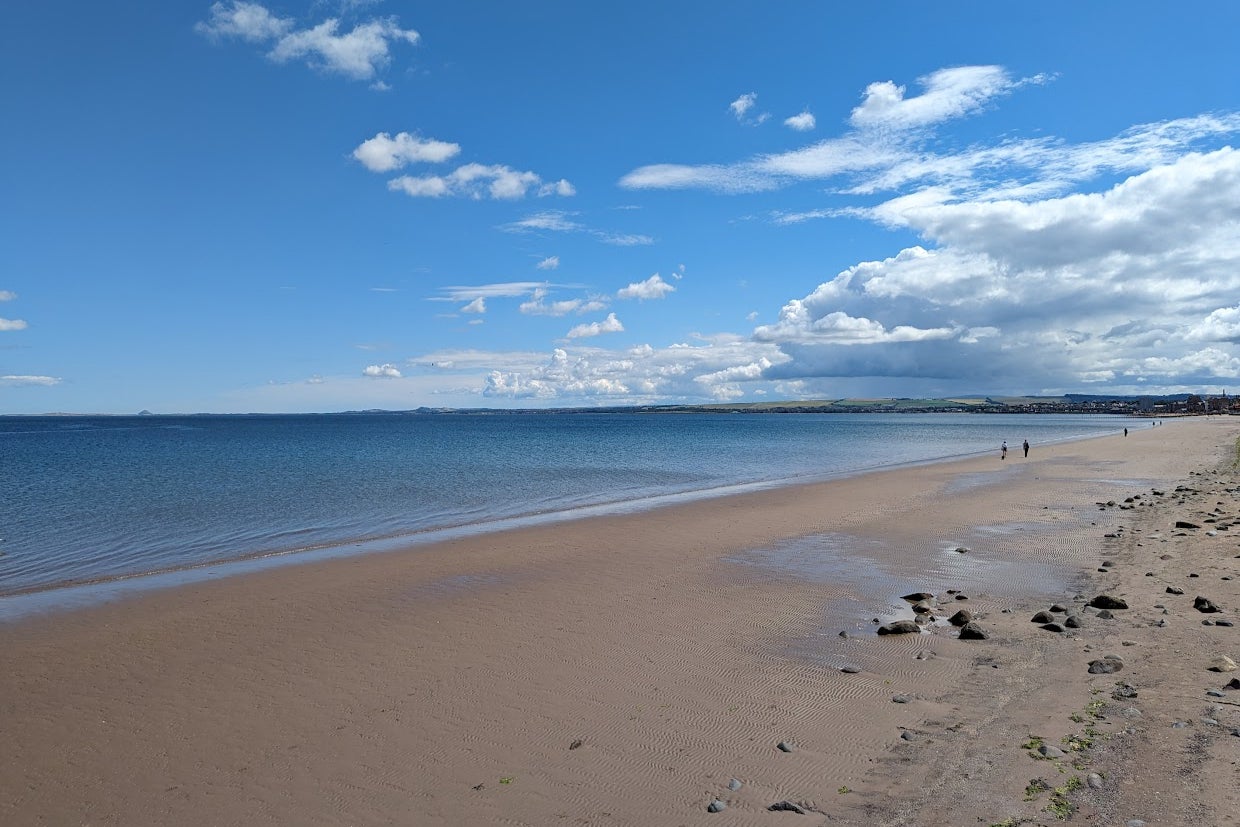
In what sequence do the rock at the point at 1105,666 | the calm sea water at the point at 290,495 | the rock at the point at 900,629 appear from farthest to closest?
the calm sea water at the point at 290,495, the rock at the point at 900,629, the rock at the point at 1105,666

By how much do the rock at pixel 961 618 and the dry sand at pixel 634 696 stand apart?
537mm

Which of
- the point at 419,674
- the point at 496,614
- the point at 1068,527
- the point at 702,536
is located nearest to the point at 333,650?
the point at 419,674

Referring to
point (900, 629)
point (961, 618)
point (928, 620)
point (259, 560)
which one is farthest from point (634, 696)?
point (259, 560)

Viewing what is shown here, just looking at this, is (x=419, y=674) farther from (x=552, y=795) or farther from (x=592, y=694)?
(x=552, y=795)

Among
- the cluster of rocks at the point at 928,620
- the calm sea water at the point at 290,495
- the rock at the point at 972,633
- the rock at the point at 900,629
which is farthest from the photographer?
the calm sea water at the point at 290,495

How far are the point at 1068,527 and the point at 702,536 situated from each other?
36.2 feet

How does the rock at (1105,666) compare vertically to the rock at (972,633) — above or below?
above

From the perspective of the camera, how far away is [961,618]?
12625 millimetres

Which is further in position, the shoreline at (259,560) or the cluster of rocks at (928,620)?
the shoreline at (259,560)

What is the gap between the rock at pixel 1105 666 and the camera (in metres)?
9.67

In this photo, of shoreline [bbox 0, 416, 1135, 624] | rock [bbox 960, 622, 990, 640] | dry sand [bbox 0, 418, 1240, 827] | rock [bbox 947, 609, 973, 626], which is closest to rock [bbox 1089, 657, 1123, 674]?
dry sand [bbox 0, 418, 1240, 827]

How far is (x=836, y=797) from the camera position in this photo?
7000mm

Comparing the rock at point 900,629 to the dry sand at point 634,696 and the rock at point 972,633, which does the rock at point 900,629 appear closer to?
the dry sand at point 634,696

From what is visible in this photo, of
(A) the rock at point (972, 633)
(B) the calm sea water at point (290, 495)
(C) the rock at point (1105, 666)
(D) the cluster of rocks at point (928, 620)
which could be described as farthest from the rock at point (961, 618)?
(B) the calm sea water at point (290, 495)
